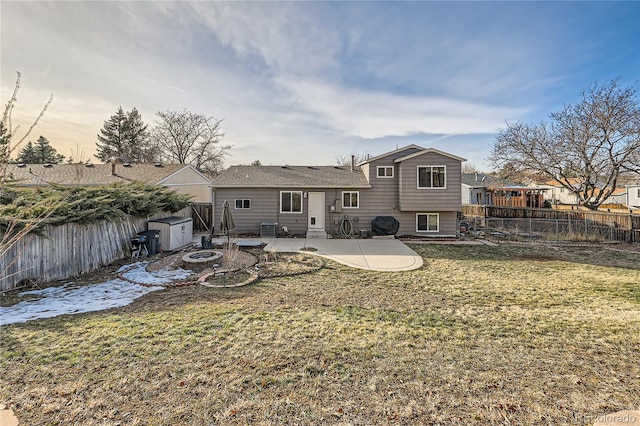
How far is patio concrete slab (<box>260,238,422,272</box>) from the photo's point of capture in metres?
8.59

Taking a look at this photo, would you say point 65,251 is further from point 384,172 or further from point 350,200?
point 384,172

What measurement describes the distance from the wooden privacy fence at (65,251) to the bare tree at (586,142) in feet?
75.6

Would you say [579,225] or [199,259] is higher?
[579,225]

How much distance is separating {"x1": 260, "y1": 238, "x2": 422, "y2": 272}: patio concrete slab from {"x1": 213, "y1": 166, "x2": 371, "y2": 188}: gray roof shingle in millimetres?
2817

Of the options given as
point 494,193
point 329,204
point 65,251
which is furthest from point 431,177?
point 494,193

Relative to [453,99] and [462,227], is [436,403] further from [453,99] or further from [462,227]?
[453,99]

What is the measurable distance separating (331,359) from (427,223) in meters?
11.7

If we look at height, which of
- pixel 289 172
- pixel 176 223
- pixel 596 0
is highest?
pixel 596 0

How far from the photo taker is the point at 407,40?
384 inches

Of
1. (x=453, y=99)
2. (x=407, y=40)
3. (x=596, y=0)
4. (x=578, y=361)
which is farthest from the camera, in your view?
(x=453, y=99)

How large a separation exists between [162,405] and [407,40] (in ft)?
38.0

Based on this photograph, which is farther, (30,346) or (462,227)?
(462,227)

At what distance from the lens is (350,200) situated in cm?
1384

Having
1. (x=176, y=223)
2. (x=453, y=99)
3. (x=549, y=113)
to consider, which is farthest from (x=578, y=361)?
(x=549, y=113)
